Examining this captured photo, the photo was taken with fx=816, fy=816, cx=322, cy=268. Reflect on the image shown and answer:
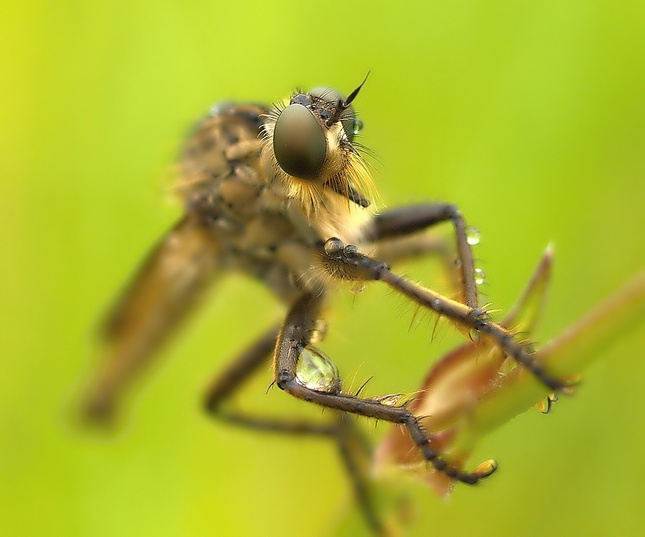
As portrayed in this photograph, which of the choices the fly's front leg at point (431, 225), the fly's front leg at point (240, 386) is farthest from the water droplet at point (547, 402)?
the fly's front leg at point (240, 386)

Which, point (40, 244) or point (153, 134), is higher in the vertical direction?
point (153, 134)

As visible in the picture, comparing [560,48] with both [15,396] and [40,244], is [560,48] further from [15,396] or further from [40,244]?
[15,396]

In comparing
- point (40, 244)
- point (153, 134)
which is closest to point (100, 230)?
point (40, 244)

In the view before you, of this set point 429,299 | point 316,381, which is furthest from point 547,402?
point 316,381

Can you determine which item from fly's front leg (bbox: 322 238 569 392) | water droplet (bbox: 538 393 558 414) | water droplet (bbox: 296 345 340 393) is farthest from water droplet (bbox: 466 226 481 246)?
water droplet (bbox: 538 393 558 414)

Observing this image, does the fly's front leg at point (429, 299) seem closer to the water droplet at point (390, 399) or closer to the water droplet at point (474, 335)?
the water droplet at point (474, 335)

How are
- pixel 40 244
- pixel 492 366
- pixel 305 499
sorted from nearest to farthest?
1. pixel 492 366
2. pixel 305 499
3. pixel 40 244

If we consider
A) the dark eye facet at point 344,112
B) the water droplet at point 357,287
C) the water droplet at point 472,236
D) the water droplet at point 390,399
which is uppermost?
the dark eye facet at point 344,112

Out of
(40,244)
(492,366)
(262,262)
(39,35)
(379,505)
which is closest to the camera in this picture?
(492,366)

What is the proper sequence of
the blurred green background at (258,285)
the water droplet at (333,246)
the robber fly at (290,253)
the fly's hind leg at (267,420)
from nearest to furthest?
the robber fly at (290,253) < the water droplet at (333,246) < the blurred green background at (258,285) < the fly's hind leg at (267,420)
